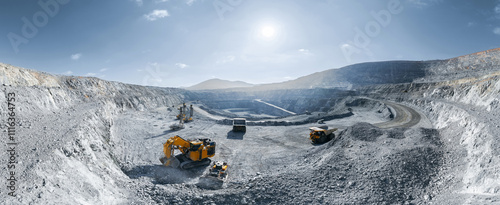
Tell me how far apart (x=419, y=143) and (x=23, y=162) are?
1947 centimetres

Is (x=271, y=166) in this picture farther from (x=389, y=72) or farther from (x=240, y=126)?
(x=389, y=72)

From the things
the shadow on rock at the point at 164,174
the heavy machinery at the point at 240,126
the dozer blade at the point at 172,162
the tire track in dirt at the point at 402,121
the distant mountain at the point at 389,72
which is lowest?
the shadow on rock at the point at 164,174

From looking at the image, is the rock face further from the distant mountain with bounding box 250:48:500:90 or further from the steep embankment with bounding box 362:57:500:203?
the distant mountain with bounding box 250:48:500:90

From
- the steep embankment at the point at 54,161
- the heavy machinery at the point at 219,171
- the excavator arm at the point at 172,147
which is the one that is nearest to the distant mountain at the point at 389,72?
the heavy machinery at the point at 219,171

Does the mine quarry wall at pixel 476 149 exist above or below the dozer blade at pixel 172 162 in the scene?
above

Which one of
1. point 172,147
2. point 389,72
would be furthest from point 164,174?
point 389,72

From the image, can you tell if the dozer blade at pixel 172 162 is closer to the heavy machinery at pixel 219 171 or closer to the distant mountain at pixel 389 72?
the heavy machinery at pixel 219 171

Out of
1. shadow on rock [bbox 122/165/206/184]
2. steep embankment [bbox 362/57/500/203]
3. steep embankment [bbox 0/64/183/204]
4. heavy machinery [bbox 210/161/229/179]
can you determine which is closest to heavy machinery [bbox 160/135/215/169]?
shadow on rock [bbox 122/165/206/184]

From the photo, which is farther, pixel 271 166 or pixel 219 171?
pixel 271 166

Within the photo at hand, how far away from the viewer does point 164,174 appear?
12711 millimetres

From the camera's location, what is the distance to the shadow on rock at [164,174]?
12062 millimetres

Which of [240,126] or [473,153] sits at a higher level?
[473,153]

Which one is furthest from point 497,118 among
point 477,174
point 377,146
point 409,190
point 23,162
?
point 23,162

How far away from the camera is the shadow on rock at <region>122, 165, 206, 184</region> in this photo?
12.1 metres
